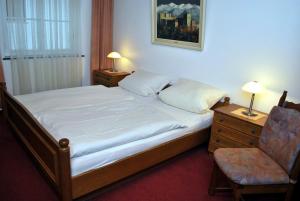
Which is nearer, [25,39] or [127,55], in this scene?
[25,39]

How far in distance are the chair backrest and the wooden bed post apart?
1607 millimetres

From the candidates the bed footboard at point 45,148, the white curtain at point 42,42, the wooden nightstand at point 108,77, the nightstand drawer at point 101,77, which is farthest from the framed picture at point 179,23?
the bed footboard at point 45,148

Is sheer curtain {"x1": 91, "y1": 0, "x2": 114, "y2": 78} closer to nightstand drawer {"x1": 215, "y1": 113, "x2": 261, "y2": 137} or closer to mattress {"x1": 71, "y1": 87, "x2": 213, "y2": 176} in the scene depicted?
mattress {"x1": 71, "y1": 87, "x2": 213, "y2": 176}

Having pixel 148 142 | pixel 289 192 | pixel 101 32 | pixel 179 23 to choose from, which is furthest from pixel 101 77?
pixel 289 192

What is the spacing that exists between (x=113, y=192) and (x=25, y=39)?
8.65ft

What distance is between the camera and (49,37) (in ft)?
12.5

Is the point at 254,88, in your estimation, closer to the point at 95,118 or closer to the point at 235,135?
the point at 235,135

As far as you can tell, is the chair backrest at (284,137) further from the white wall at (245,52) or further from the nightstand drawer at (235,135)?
the white wall at (245,52)

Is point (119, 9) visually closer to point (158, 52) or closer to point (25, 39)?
point (158, 52)

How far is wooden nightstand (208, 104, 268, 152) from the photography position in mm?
2461

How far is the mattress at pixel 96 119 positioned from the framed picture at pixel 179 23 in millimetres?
868

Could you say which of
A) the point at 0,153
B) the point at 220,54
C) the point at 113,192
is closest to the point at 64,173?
the point at 113,192

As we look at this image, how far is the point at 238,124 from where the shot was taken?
2562mm

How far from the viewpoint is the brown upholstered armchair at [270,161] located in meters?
1.82
